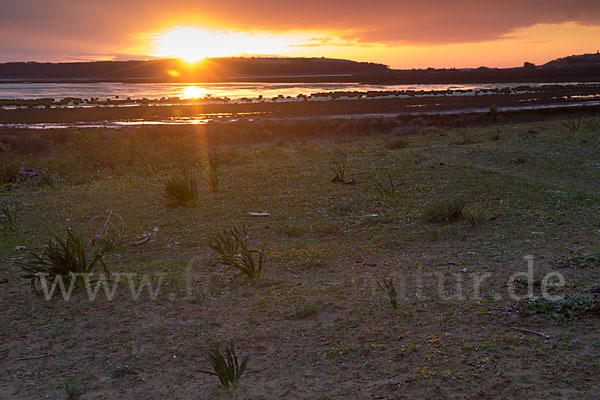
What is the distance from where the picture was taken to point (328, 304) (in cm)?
602

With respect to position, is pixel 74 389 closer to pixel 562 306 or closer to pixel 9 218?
pixel 562 306

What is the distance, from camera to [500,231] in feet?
27.4

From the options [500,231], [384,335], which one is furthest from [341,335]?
[500,231]

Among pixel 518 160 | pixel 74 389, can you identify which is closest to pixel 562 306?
pixel 74 389

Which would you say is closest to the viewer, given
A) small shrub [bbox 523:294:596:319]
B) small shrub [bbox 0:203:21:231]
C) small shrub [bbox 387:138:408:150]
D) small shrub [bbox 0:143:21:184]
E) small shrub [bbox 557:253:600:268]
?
small shrub [bbox 523:294:596:319]

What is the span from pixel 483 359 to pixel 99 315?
4470 millimetres

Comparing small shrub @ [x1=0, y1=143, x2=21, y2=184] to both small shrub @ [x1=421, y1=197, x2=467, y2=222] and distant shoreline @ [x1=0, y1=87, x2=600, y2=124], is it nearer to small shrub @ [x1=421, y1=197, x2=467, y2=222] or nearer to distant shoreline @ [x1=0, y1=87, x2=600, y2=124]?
small shrub @ [x1=421, y1=197, x2=467, y2=222]

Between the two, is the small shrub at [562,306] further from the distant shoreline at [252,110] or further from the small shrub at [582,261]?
the distant shoreline at [252,110]

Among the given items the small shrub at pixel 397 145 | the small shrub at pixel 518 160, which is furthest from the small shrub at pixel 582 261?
the small shrub at pixel 397 145

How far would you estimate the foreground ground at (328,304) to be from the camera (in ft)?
14.4

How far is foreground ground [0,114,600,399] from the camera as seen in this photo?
4387 mm

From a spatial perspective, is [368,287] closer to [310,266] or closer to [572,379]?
[310,266]

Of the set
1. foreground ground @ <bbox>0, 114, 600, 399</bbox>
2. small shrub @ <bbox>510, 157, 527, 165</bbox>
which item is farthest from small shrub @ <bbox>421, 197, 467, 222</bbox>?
small shrub @ <bbox>510, 157, 527, 165</bbox>

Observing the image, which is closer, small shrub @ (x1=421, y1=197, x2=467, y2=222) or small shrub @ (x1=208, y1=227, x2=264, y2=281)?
small shrub @ (x1=208, y1=227, x2=264, y2=281)
